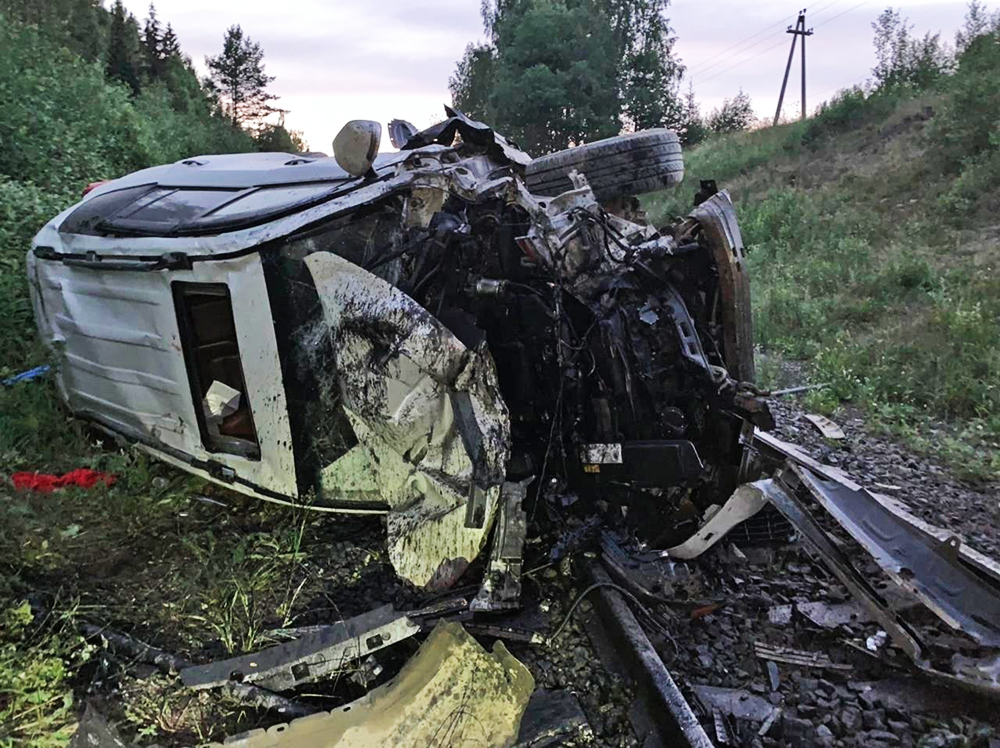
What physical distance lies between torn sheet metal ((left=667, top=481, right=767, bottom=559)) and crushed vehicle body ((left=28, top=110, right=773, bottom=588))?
13cm

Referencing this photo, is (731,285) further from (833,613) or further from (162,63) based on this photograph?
(162,63)

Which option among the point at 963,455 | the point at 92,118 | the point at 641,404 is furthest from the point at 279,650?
the point at 92,118

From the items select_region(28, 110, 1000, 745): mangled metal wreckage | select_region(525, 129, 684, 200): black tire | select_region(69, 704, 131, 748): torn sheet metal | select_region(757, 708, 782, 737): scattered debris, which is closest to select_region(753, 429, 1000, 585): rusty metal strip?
select_region(28, 110, 1000, 745): mangled metal wreckage

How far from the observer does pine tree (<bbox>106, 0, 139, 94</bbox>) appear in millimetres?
14041

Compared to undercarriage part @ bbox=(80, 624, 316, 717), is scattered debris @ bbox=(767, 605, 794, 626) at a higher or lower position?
lower

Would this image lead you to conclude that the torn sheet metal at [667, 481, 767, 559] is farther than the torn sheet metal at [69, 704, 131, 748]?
Yes

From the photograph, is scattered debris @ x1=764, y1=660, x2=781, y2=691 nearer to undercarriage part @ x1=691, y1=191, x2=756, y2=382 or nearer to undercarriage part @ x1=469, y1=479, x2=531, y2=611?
undercarriage part @ x1=469, y1=479, x2=531, y2=611

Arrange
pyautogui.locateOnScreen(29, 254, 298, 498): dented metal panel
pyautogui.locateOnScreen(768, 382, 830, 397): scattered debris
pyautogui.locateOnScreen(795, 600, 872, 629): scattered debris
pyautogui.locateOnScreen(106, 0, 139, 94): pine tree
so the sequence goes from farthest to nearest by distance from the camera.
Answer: pyautogui.locateOnScreen(106, 0, 139, 94): pine tree
pyautogui.locateOnScreen(768, 382, 830, 397): scattered debris
pyautogui.locateOnScreen(29, 254, 298, 498): dented metal panel
pyautogui.locateOnScreen(795, 600, 872, 629): scattered debris

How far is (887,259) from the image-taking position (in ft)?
28.5

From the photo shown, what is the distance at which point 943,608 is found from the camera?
2586 mm

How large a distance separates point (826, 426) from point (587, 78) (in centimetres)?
2241

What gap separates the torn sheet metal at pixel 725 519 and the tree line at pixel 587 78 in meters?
23.8

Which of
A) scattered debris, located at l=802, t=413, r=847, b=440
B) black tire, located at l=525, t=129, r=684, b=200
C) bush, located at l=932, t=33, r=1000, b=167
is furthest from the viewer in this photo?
bush, located at l=932, t=33, r=1000, b=167

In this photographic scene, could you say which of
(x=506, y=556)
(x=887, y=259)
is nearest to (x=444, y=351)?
(x=506, y=556)
